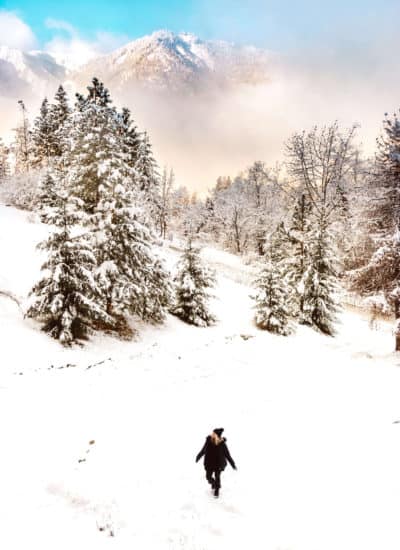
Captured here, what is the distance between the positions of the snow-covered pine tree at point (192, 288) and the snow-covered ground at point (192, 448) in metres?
7.70

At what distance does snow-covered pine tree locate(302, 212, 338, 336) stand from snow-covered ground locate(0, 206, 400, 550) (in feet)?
33.5

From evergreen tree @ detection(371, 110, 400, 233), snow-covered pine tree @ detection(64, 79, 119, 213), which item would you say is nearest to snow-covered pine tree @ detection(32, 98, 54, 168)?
snow-covered pine tree @ detection(64, 79, 119, 213)

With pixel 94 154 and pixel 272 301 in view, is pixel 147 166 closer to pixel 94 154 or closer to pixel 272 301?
pixel 94 154

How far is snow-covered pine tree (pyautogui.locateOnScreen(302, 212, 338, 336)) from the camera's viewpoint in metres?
24.4

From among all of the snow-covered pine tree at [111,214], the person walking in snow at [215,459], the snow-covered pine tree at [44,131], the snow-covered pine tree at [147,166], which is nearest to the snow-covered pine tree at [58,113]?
the snow-covered pine tree at [44,131]

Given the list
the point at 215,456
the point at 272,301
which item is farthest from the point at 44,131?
the point at 215,456

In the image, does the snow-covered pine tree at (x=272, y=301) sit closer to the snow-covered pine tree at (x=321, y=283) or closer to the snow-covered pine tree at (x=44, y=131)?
the snow-covered pine tree at (x=321, y=283)

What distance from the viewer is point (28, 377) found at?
11391 mm

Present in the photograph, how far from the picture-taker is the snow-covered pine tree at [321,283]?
24.4 m

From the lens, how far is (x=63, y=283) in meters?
15.4

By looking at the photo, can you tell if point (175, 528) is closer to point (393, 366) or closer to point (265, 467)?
point (265, 467)

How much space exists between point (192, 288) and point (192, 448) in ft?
49.9

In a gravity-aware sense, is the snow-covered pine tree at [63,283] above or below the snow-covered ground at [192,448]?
above

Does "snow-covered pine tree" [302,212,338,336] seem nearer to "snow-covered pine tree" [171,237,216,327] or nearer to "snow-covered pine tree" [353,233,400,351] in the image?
"snow-covered pine tree" [171,237,216,327]
